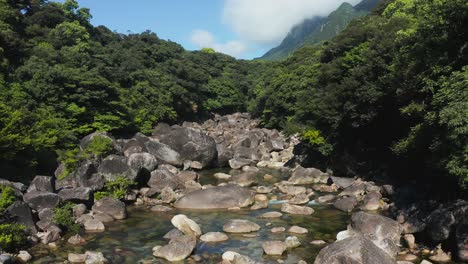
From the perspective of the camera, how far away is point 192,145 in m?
39.2

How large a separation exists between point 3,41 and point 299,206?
32204 millimetres

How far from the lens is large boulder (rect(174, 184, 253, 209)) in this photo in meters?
24.8

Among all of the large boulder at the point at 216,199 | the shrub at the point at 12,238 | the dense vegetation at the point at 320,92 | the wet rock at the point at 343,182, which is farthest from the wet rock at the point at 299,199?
the shrub at the point at 12,238

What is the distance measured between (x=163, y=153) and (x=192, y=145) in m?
3.27

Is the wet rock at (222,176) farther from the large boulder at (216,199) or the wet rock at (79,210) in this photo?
the wet rock at (79,210)

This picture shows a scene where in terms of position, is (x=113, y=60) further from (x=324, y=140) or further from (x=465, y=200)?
(x=465, y=200)

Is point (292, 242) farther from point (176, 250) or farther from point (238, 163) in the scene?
point (238, 163)

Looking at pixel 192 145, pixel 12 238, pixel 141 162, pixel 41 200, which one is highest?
pixel 192 145

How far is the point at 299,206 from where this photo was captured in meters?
23.8

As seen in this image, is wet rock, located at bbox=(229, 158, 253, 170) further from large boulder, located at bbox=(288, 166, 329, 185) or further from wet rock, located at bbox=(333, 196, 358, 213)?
wet rock, located at bbox=(333, 196, 358, 213)

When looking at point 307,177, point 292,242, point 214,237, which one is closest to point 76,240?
point 214,237

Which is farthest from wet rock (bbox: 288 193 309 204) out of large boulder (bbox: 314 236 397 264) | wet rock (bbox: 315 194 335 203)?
large boulder (bbox: 314 236 397 264)

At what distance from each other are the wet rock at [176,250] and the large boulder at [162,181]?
1193 centimetres

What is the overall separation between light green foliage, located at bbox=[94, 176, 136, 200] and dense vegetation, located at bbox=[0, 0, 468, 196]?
5072mm
